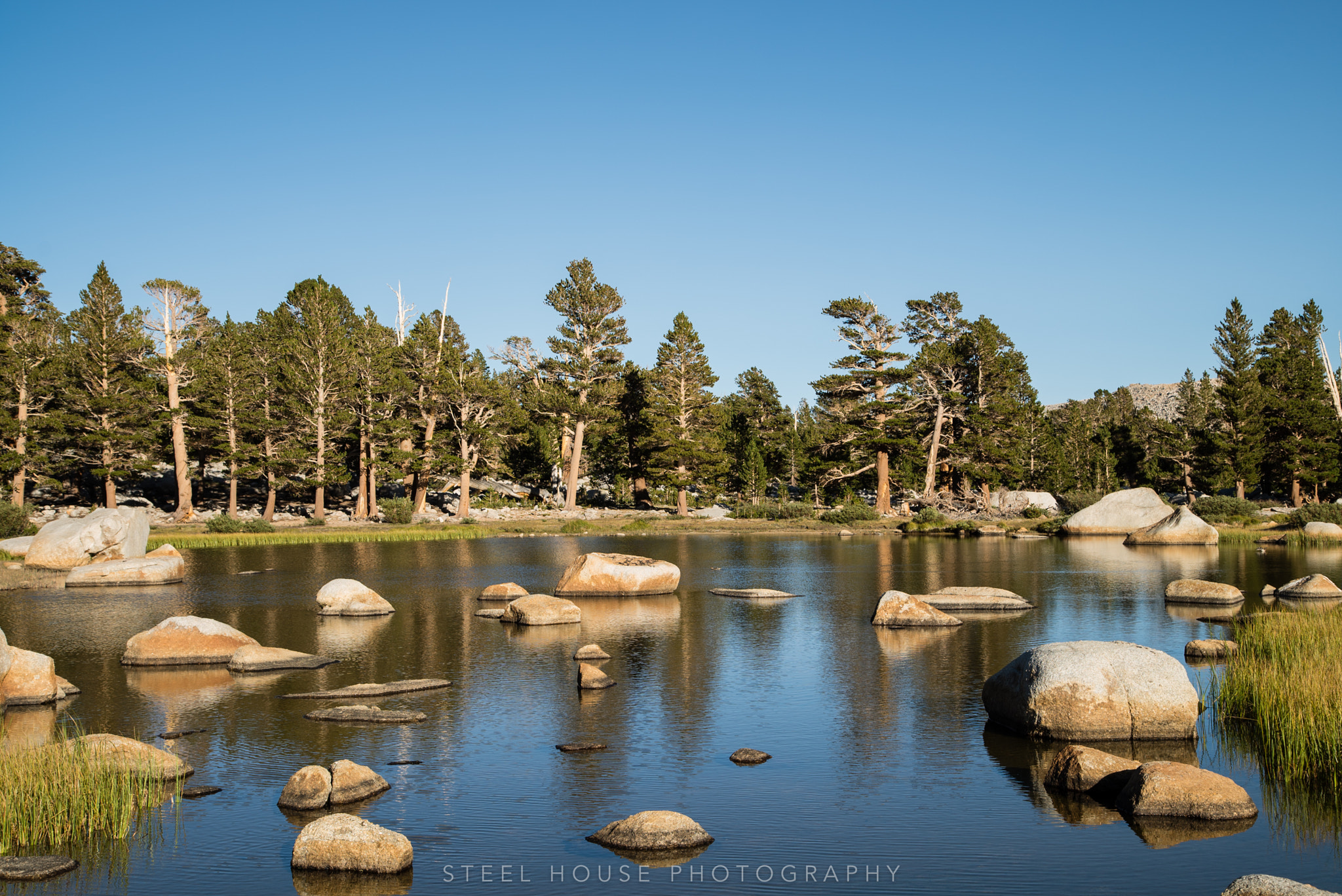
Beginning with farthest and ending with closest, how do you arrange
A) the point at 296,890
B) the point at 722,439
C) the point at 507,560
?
the point at 722,439 → the point at 507,560 → the point at 296,890

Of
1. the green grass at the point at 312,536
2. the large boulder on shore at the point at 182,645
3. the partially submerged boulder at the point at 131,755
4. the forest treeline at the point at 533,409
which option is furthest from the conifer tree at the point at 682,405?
the partially submerged boulder at the point at 131,755

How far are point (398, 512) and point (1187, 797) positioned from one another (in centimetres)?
6301

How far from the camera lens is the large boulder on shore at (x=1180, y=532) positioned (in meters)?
53.0

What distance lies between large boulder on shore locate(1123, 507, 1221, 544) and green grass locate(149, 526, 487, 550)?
4016 centimetres

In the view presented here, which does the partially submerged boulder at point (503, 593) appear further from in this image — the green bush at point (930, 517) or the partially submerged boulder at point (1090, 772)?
the green bush at point (930, 517)

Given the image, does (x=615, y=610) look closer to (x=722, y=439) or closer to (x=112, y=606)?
(x=112, y=606)

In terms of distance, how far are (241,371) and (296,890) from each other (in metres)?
63.3

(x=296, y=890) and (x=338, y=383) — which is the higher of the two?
(x=338, y=383)

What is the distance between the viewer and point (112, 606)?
101ft

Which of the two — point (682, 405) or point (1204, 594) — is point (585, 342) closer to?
point (682, 405)

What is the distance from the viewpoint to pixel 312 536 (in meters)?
59.2

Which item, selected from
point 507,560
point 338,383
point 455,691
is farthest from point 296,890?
point 338,383

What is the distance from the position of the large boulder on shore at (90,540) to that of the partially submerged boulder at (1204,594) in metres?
36.9

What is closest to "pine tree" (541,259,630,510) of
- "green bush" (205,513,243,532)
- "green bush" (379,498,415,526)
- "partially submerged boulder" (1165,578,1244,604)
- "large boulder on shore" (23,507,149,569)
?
"green bush" (379,498,415,526)
